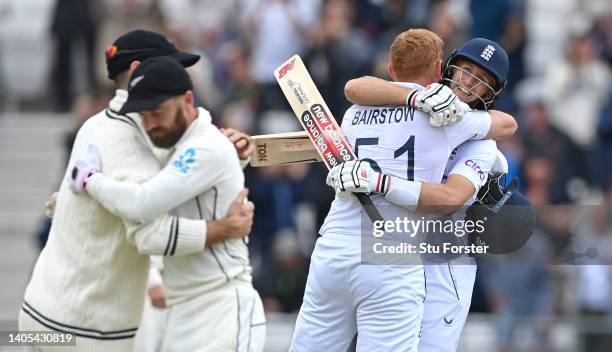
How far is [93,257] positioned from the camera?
300 inches

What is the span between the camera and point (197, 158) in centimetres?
759

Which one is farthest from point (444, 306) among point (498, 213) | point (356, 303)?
point (498, 213)

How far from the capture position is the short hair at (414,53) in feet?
23.7

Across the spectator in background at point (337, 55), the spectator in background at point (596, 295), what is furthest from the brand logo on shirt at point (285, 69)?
the spectator in background at point (337, 55)

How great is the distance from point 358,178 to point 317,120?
0.60 m

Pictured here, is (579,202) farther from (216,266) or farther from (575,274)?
(216,266)

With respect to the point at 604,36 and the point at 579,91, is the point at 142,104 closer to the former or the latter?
the point at 579,91

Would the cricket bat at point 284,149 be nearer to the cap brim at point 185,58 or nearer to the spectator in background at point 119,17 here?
the cap brim at point 185,58

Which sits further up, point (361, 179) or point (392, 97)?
point (392, 97)

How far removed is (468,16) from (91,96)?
412 cm

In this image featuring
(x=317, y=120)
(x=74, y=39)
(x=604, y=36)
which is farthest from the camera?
(x=74, y=39)

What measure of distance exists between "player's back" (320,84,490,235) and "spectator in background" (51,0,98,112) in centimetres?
946

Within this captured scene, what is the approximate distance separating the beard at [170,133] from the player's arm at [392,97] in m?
0.89

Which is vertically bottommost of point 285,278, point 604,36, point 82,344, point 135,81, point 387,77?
point 285,278
